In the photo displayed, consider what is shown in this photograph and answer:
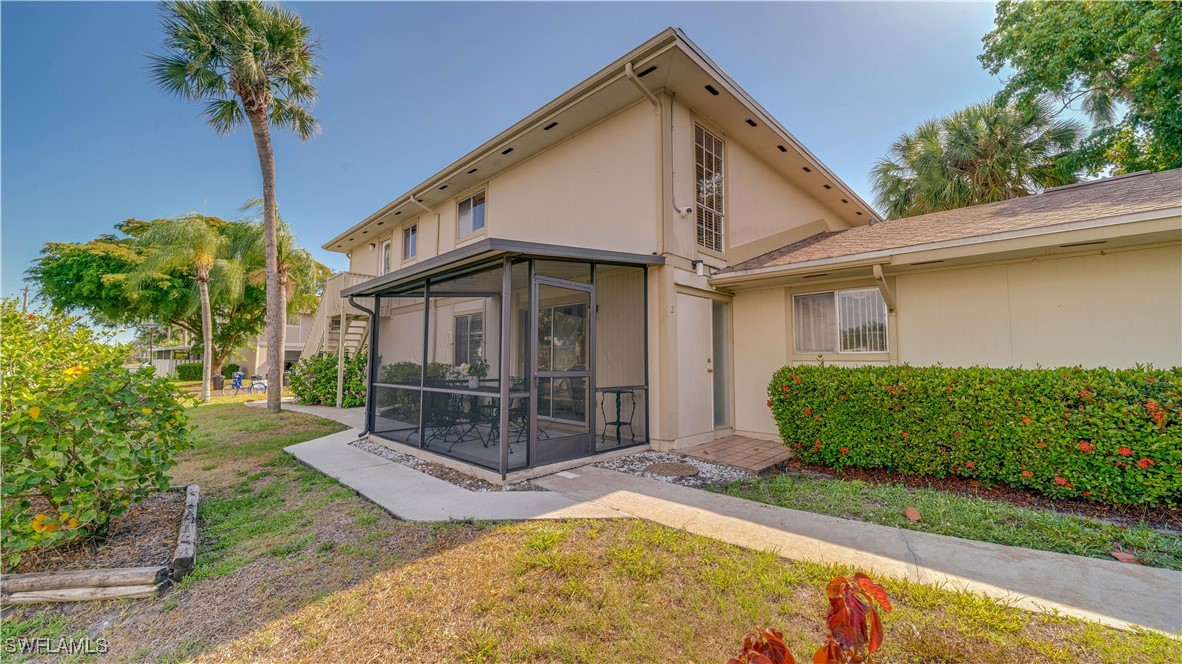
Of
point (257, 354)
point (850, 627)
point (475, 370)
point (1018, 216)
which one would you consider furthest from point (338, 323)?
point (257, 354)

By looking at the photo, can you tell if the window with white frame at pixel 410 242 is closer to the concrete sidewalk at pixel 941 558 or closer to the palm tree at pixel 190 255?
the palm tree at pixel 190 255

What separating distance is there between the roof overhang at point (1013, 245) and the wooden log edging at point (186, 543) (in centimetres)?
714

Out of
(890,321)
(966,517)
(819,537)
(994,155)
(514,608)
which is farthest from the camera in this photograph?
(994,155)

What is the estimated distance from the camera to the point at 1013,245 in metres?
4.96

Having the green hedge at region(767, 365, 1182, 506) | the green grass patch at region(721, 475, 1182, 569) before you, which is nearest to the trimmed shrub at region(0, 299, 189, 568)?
the green grass patch at region(721, 475, 1182, 569)

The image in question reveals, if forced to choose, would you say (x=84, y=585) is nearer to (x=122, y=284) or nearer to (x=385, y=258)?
(x=385, y=258)

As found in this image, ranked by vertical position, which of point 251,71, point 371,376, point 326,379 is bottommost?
point 326,379

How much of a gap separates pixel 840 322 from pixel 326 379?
1356 centimetres

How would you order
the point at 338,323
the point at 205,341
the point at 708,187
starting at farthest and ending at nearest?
the point at 205,341
the point at 338,323
the point at 708,187

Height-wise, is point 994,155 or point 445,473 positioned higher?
point 994,155

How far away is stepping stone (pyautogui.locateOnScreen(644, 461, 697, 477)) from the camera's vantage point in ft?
17.9

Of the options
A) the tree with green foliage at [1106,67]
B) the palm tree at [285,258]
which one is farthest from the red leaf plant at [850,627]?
the palm tree at [285,258]

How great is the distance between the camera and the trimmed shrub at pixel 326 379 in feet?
42.1

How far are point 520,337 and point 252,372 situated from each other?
33239mm
